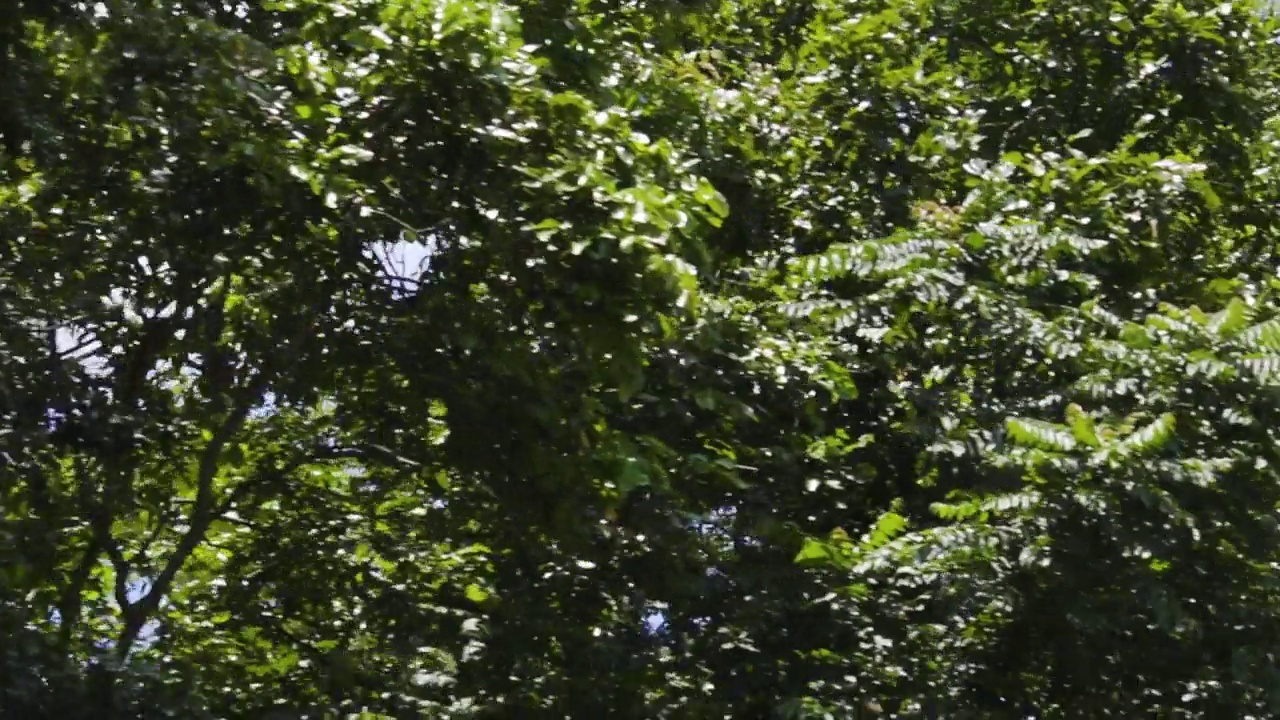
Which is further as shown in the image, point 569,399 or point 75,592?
point 75,592

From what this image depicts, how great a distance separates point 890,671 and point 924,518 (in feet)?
3.19

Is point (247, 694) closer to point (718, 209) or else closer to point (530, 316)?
point (530, 316)

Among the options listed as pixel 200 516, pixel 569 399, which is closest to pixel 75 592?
pixel 200 516

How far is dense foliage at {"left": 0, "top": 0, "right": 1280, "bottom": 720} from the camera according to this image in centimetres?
555

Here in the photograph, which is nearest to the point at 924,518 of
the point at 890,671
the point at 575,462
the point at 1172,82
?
the point at 890,671

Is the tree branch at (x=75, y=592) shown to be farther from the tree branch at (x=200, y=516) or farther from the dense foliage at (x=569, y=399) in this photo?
the tree branch at (x=200, y=516)

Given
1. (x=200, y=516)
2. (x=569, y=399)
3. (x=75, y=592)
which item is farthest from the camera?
(x=200, y=516)

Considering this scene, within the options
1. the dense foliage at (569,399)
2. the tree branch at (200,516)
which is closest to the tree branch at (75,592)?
the dense foliage at (569,399)

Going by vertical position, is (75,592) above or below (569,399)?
below

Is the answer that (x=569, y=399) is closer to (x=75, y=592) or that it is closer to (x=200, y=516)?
(x=200, y=516)

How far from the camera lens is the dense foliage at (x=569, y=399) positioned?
5547mm

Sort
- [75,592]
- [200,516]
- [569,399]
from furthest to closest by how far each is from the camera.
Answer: [200,516] < [75,592] < [569,399]

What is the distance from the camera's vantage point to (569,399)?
589cm

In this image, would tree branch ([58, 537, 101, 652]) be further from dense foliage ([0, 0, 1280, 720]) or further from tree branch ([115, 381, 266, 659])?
tree branch ([115, 381, 266, 659])
